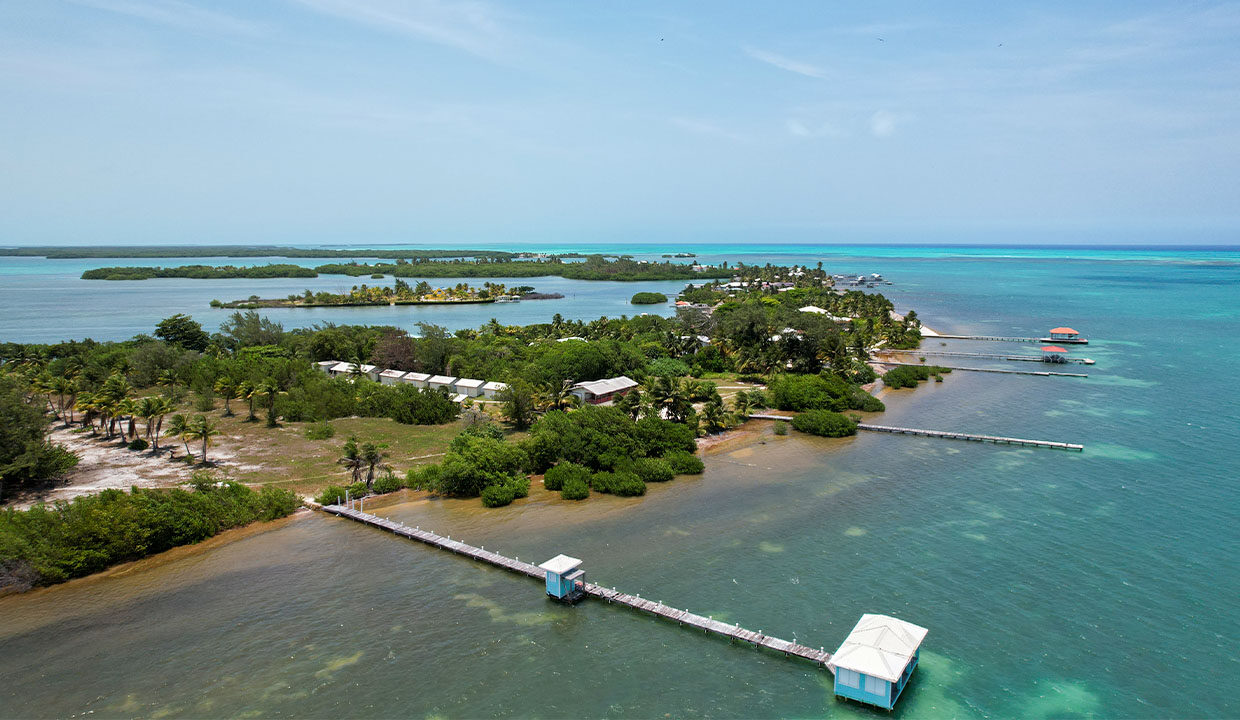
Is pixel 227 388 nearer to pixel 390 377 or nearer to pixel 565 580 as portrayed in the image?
pixel 390 377

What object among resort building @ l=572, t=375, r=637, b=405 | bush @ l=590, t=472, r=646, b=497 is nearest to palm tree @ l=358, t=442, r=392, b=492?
bush @ l=590, t=472, r=646, b=497

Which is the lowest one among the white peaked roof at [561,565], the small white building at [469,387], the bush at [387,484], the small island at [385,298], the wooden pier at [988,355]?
the bush at [387,484]

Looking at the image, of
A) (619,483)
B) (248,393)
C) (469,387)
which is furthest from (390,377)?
(619,483)

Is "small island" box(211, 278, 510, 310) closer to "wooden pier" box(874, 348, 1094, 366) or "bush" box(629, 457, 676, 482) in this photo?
"wooden pier" box(874, 348, 1094, 366)

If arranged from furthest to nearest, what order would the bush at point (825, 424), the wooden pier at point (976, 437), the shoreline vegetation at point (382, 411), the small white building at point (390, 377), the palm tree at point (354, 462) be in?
the small white building at point (390, 377), the bush at point (825, 424), the wooden pier at point (976, 437), the palm tree at point (354, 462), the shoreline vegetation at point (382, 411)

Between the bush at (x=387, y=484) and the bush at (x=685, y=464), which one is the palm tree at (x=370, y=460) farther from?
the bush at (x=685, y=464)

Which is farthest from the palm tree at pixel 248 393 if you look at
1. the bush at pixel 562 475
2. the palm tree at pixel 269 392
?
the bush at pixel 562 475

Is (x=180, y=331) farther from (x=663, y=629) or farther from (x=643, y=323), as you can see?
(x=663, y=629)
